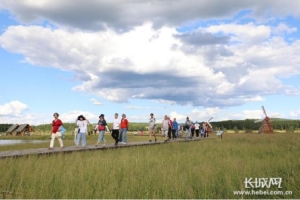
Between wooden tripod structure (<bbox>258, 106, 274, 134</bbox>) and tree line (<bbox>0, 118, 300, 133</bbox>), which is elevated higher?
tree line (<bbox>0, 118, 300, 133</bbox>)

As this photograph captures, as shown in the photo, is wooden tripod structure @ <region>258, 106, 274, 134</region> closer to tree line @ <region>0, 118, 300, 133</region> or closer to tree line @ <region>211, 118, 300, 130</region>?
tree line @ <region>0, 118, 300, 133</region>

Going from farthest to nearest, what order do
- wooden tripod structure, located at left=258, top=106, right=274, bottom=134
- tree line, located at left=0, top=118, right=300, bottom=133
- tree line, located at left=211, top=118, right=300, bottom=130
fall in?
tree line, located at left=211, top=118, right=300, bottom=130
tree line, located at left=0, top=118, right=300, bottom=133
wooden tripod structure, located at left=258, top=106, right=274, bottom=134

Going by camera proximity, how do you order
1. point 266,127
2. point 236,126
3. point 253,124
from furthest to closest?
point 253,124, point 236,126, point 266,127

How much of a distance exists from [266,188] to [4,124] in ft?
406

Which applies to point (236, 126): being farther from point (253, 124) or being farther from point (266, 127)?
point (266, 127)

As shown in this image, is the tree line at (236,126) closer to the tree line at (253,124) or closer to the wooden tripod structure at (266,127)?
the tree line at (253,124)

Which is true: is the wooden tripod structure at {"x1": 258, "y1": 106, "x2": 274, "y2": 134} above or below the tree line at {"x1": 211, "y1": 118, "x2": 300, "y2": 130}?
below

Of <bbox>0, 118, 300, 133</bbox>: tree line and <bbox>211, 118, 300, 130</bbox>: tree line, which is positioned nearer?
<bbox>0, 118, 300, 133</bbox>: tree line

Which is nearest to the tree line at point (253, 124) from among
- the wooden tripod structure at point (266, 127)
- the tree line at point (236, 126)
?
the tree line at point (236, 126)

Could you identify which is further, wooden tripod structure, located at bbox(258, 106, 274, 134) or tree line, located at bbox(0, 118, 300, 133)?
tree line, located at bbox(0, 118, 300, 133)

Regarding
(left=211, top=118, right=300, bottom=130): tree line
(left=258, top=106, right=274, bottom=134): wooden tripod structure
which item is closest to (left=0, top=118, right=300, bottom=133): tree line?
(left=211, top=118, right=300, bottom=130): tree line

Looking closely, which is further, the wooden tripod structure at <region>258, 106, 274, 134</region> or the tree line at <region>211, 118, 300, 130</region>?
the tree line at <region>211, 118, 300, 130</region>

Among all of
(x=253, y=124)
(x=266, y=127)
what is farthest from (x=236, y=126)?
(x=266, y=127)

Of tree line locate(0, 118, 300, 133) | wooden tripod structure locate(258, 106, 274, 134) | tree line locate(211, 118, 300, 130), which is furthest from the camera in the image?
tree line locate(211, 118, 300, 130)
